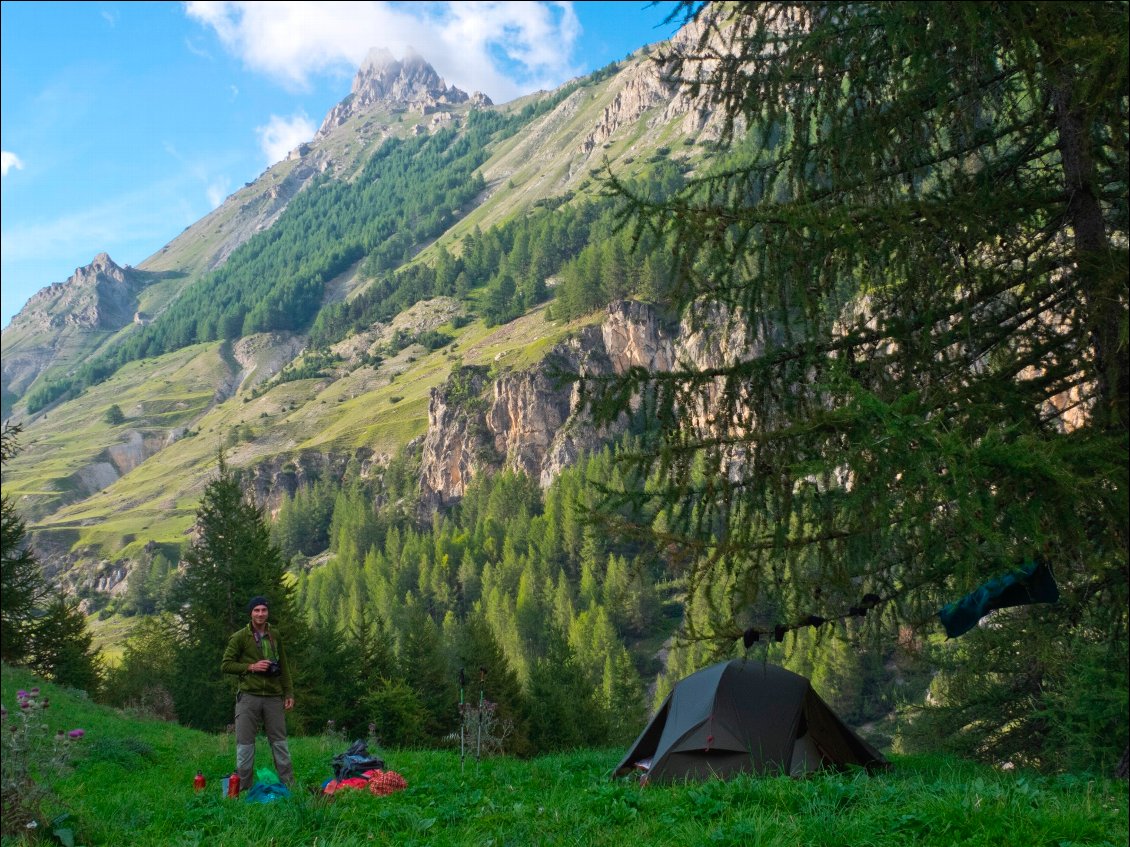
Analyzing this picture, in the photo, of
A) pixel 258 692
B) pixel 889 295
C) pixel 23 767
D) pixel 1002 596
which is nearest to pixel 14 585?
pixel 258 692

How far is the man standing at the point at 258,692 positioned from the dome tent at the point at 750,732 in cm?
495

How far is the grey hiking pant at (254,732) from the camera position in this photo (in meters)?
9.99

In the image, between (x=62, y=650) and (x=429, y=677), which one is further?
(x=429, y=677)

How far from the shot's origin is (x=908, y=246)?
21.1 ft

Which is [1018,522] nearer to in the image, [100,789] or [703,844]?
[703,844]

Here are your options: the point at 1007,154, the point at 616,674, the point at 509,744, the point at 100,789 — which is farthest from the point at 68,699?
the point at 616,674

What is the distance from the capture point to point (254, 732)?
10.2 metres

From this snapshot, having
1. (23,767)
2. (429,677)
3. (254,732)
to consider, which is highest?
(23,767)

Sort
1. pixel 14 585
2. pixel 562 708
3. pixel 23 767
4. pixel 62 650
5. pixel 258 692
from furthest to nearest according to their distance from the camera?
pixel 562 708 < pixel 62 650 < pixel 14 585 < pixel 258 692 < pixel 23 767

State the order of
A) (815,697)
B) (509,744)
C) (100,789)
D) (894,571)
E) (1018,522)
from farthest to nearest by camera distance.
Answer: (509,744) → (815,697) → (100,789) → (894,571) → (1018,522)

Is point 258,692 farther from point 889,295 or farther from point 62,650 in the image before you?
point 62,650

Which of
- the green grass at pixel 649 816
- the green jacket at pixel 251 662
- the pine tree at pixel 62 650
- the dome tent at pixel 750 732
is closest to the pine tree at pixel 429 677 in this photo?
the pine tree at pixel 62 650

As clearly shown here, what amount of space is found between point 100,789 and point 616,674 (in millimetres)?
67558

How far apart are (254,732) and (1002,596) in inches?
325
